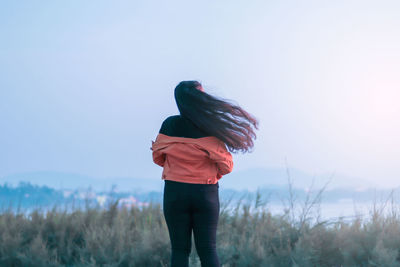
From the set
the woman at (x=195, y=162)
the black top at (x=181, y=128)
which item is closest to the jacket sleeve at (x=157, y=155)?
the woman at (x=195, y=162)

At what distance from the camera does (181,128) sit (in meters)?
3.92

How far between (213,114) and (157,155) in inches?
25.4

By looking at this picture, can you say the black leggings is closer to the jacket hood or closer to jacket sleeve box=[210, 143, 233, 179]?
jacket sleeve box=[210, 143, 233, 179]

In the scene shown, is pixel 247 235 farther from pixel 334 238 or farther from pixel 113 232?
pixel 113 232

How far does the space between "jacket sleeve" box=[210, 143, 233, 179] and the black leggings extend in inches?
5.7

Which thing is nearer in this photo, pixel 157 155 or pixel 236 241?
pixel 157 155

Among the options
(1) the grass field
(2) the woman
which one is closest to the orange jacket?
(2) the woman

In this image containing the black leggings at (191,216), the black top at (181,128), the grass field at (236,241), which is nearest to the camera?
the black leggings at (191,216)

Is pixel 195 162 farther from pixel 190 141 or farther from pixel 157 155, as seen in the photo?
pixel 157 155

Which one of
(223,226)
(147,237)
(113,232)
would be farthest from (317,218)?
(113,232)

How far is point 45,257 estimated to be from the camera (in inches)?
256

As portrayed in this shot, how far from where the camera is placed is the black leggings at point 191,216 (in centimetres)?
374

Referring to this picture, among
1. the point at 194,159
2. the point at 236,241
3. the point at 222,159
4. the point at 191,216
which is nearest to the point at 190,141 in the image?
the point at 194,159

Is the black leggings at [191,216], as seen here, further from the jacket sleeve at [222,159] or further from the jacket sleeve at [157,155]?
the jacket sleeve at [157,155]
